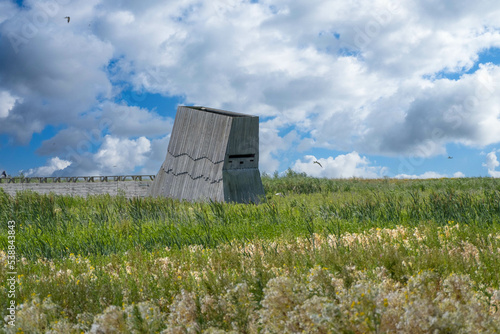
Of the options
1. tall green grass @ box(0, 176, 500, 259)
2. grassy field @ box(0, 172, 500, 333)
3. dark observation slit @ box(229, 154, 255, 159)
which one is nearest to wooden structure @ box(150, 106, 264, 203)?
dark observation slit @ box(229, 154, 255, 159)

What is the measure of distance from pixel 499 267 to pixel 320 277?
8.29 feet

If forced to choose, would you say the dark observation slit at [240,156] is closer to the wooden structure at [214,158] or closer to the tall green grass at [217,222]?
the wooden structure at [214,158]

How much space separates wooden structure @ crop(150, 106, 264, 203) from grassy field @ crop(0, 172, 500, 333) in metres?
4.86

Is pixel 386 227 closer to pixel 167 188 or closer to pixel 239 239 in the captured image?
pixel 239 239

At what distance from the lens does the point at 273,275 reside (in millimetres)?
4969

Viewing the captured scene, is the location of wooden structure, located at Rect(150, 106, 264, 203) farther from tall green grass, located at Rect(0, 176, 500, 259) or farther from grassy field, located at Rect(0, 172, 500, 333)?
grassy field, located at Rect(0, 172, 500, 333)

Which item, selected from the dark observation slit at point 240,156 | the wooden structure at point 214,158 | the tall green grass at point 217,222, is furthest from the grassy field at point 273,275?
the dark observation slit at point 240,156

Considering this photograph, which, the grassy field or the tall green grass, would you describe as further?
the tall green grass

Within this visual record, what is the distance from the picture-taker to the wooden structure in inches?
632

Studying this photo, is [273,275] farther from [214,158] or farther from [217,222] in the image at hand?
[214,158]

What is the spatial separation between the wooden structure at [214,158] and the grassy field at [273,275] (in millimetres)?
4858

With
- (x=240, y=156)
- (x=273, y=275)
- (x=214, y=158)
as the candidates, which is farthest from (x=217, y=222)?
(x=240, y=156)

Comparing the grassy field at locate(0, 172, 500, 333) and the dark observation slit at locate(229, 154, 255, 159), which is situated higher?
the dark observation slit at locate(229, 154, 255, 159)

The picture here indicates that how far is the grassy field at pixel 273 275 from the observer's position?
11.9 ft
